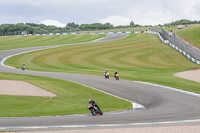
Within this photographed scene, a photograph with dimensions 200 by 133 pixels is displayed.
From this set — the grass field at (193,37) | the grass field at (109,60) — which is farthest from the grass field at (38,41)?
the grass field at (193,37)

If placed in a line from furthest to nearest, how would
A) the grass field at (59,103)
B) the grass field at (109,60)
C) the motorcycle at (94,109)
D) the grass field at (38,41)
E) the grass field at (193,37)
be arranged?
the grass field at (38,41), the grass field at (193,37), the grass field at (109,60), the grass field at (59,103), the motorcycle at (94,109)

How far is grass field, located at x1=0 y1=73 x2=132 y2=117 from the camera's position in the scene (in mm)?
17438

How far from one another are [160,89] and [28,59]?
A: 3516 cm

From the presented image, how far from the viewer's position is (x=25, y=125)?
13.5 metres

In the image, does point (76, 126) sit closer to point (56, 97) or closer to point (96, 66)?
point (56, 97)

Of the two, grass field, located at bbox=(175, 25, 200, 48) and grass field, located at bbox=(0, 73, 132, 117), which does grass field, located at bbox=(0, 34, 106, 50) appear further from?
grass field, located at bbox=(0, 73, 132, 117)

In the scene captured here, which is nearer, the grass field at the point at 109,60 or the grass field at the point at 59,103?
the grass field at the point at 59,103

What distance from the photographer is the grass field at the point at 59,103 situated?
57.2 ft

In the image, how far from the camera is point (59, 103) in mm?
20109

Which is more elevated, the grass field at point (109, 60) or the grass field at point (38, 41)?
the grass field at point (38, 41)

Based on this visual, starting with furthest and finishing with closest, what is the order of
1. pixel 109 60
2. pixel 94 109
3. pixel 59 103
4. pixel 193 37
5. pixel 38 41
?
pixel 38 41, pixel 193 37, pixel 109 60, pixel 59 103, pixel 94 109

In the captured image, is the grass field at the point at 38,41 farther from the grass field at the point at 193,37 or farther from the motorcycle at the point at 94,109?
the motorcycle at the point at 94,109

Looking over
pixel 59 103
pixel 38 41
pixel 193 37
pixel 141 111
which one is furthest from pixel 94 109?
pixel 38 41

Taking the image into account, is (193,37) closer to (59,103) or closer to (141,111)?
(59,103)
